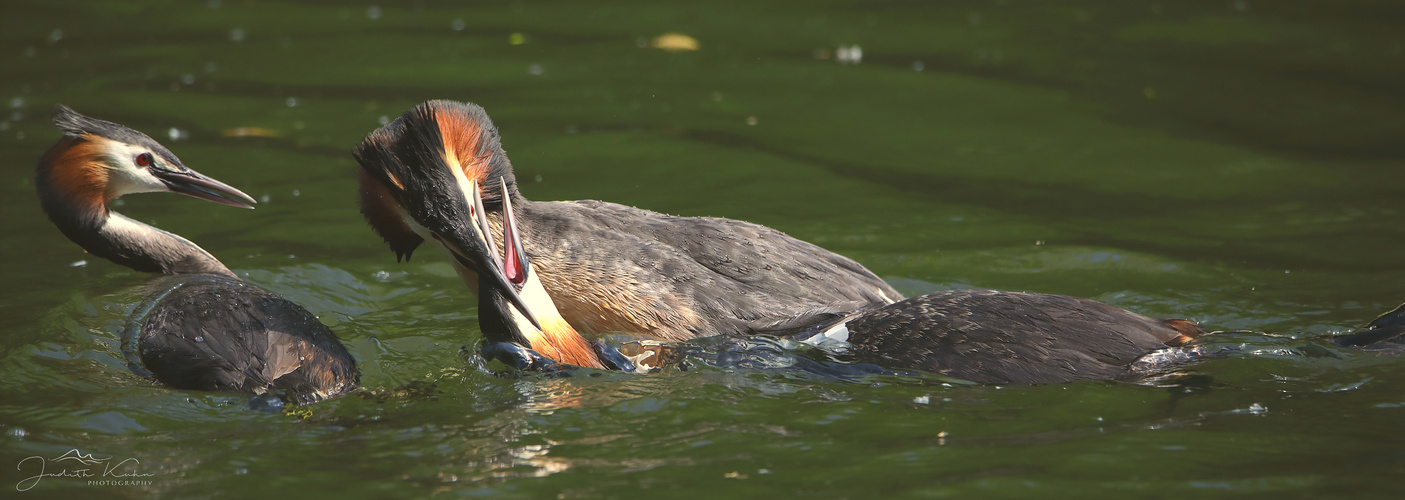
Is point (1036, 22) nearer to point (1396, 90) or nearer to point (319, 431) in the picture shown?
point (1396, 90)

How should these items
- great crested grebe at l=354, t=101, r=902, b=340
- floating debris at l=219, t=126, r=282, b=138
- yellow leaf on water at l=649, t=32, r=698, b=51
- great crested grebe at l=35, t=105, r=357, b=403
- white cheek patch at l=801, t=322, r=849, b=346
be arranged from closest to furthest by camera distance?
great crested grebe at l=35, t=105, r=357, b=403, white cheek patch at l=801, t=322, r=849, b=346, great crested grebe at l=354, t=101, r=902, b=340, floating debris at l=219, t=126, r=282, b=138, yellow leaf on water at l=649, t=32, r=698, b=51

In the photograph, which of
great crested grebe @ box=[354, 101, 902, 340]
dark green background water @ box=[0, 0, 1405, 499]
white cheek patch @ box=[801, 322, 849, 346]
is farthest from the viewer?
great crested grebe @ box=[354, 101, 902, 340]

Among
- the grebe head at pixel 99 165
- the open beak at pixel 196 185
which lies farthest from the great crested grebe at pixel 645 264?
the grebe head at pixel 99 165

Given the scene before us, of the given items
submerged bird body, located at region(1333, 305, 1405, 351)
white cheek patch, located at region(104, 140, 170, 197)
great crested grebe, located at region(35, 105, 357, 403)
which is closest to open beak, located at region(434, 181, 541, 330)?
A: great crested grebe, located at region(35, 105, 357, 403)

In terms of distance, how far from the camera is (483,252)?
5289 millimetres

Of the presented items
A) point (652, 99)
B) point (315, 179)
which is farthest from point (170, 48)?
point (652, 99)

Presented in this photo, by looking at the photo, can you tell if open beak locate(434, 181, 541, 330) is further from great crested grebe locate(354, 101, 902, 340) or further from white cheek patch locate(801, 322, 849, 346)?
white cheek patch locate(801, 322, 849, 346)

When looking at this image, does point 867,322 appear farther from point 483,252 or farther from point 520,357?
point 483,252

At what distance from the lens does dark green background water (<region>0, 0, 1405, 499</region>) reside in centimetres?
447

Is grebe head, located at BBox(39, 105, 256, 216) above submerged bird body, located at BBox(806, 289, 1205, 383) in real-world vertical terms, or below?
above

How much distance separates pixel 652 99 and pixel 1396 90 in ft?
20.6

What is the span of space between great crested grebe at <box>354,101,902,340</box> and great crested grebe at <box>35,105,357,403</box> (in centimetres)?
75

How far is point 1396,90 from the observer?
10336 millimetres

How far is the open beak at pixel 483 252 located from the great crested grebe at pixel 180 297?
75 centimetres
